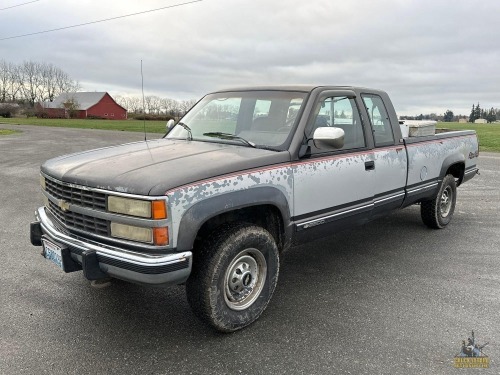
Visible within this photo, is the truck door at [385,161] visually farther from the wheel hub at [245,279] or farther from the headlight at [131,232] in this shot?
the headlight at [131,232]

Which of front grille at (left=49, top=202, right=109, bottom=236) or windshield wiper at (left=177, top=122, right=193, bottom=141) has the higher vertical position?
windshield wiper at (left=177, top=122, right=193, bottom=141)

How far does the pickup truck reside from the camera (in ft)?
9.37

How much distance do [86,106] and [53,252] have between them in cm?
8594

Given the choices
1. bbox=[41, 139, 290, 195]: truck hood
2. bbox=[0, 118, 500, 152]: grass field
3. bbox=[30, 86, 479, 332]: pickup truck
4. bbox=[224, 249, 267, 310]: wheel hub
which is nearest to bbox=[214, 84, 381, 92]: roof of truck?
bbox=[30, 86, 479, 332]: pickup truck

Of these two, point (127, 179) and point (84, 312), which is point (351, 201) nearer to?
point (127, 179)

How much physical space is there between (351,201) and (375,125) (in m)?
1.05

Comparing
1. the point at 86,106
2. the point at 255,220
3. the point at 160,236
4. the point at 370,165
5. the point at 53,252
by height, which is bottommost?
the point at 53,252

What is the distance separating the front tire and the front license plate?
3.25 ft

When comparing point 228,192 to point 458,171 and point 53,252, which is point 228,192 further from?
point 458,171

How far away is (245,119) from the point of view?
4238mm

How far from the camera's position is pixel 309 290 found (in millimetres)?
4105

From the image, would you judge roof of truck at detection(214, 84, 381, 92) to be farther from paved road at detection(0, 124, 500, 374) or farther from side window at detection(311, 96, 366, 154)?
paved road at detection(0, 124, 500, 374)

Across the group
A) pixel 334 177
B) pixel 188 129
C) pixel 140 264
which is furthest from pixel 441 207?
pixel 140 264

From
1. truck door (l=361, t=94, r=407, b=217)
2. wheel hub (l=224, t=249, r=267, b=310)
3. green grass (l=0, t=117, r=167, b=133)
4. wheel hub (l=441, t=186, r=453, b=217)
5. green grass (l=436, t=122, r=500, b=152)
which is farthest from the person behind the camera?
green grass (l=0, t=117, r=167, b=133)
